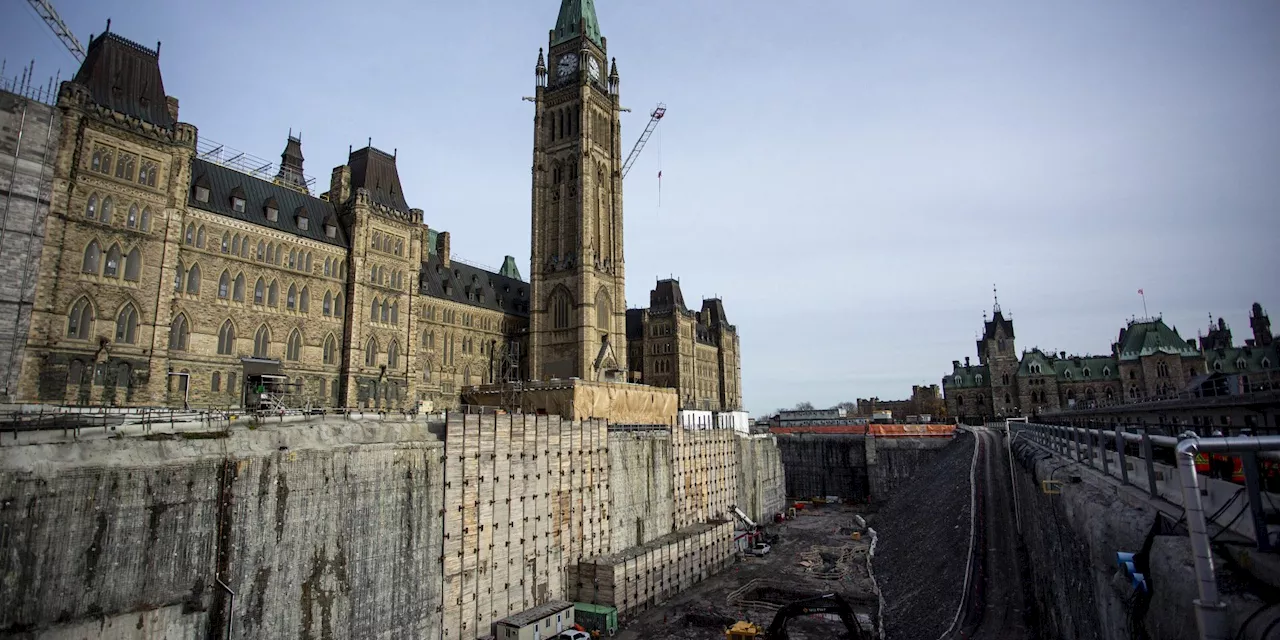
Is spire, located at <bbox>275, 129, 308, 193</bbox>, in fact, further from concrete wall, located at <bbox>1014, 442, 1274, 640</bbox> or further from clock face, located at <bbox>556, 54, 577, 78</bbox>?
concrete wall, located at <bbox>1014, 442, 1274, 640</bbox>

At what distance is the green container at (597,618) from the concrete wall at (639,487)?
23.3 ft

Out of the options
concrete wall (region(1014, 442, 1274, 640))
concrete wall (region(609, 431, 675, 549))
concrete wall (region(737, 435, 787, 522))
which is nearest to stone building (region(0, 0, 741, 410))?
concrete wall (region(737, 435, 787, 522))

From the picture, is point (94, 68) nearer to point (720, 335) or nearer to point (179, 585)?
point (179, 585)

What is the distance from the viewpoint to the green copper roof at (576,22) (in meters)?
85.5

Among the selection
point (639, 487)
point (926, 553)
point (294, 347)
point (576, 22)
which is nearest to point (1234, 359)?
point (926, 553)

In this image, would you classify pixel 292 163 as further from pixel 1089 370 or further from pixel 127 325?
pixel 1089 370

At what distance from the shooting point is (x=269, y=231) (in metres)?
46.8

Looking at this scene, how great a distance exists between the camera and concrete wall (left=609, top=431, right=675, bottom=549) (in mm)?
43469

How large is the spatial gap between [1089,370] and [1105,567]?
109 meters

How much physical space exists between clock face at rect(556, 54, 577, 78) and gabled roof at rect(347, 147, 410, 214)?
33.7m

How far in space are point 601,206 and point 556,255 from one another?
8.79 meters

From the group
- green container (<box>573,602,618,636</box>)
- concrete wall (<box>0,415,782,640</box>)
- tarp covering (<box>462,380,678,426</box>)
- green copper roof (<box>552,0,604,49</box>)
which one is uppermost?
green copper roof (<box>552,0,604,49</box>)

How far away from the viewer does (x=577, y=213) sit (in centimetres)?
7644

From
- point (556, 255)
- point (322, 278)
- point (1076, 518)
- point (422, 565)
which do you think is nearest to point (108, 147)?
point (322, 278)
